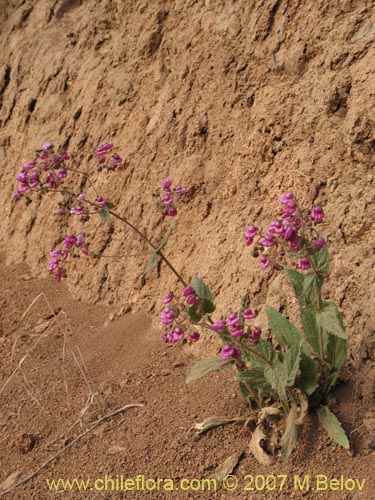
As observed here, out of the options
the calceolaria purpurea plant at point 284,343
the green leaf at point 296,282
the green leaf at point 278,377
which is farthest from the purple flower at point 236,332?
the green leaf at point 296,282

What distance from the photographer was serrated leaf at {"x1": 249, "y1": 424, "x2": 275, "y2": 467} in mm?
2814

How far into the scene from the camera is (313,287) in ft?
8.86

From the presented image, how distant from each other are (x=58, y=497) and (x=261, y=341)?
113 centimetres

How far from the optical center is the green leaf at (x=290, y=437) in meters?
2.73

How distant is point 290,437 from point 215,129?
2.23 meters

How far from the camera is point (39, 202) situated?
5727 mm

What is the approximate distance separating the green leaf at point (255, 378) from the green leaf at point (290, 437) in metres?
0.15

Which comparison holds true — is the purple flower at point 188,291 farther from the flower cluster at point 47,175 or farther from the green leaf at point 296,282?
the flower cluster at point 47,175

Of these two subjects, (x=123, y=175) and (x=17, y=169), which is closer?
(x=123, y=175)

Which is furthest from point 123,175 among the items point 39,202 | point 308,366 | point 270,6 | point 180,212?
point 308,366

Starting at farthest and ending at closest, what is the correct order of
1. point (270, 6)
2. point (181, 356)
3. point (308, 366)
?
point (270, 6)
point (181, 356)
point (308, 366)

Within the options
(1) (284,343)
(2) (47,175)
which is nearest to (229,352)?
(1) (284,343)

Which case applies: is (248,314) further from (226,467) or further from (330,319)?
(226,467)

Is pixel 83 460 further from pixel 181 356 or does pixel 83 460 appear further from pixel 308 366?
pixel 308 366
